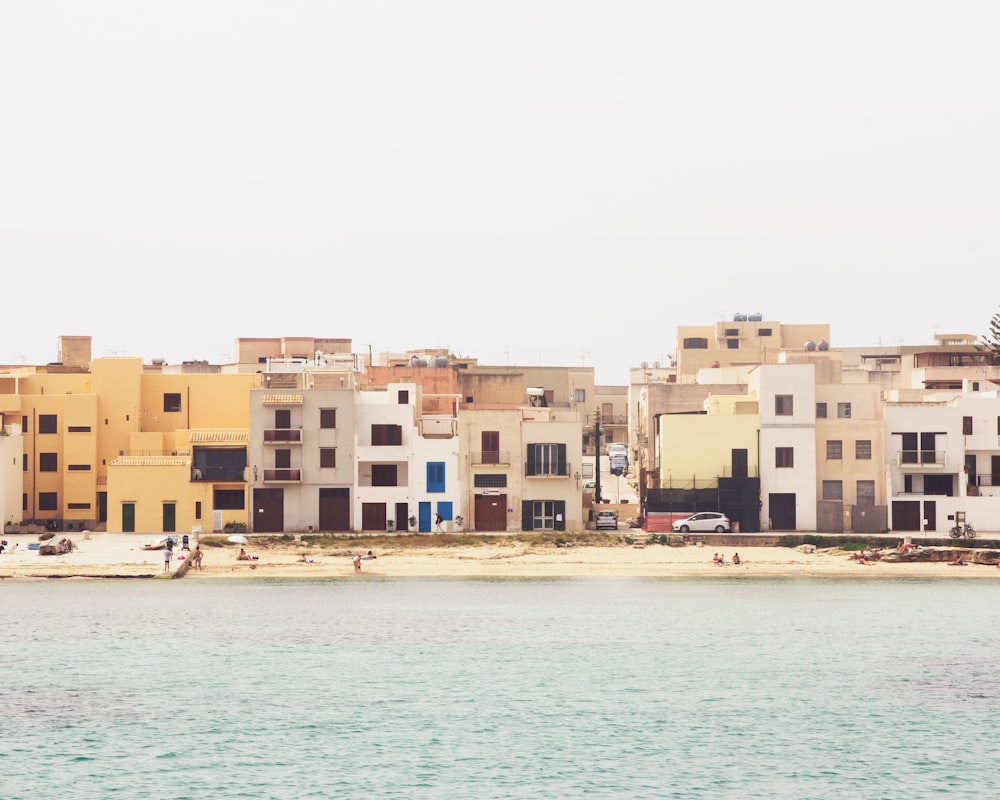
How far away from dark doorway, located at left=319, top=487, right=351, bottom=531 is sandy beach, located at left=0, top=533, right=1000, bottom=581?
3.31 metres

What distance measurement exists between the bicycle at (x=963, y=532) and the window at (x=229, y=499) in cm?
3696

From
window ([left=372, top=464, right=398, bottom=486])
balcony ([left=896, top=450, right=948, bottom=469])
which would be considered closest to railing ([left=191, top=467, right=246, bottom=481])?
window ([left=372, top=464, right=398, bottom=486])

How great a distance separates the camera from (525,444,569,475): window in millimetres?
86750

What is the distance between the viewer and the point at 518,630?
220 ft

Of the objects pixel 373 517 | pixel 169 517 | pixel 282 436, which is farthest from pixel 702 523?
pixel 169 517

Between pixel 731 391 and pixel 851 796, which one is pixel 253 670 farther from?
pixel 731 391

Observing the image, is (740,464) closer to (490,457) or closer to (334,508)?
(490,457)

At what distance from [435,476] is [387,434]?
3.34 meters

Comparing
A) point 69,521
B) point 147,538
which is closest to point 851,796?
point 147,538

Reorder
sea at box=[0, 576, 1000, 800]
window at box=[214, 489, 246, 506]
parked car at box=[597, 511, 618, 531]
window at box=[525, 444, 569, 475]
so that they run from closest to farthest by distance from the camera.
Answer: sea at box=[0, 576, 1000, 800] < window at box=[525, 444, 569, 475] < window at box=[214, 489, 246, 506] < parked car at box=[597, 511, 618, 531]

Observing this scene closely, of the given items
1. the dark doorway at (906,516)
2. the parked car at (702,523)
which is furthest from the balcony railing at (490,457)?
the dark doorway at (906,516)

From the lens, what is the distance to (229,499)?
8794cm

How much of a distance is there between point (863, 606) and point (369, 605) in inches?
855

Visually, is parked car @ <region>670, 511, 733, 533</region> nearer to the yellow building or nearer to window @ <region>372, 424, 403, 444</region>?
window @ <region>372, 424, 403, 444</region>
